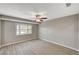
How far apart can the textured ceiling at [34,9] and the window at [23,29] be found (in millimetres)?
216

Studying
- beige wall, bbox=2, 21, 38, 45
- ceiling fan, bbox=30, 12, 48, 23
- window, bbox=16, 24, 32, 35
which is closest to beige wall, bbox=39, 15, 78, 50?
ceiling fan, bbox=30, 12, 48, 23

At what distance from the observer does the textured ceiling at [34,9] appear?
1659 millimetres

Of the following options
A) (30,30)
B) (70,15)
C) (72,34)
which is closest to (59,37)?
(72,34)

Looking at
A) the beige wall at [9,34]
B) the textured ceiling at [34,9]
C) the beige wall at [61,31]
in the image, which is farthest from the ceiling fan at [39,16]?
the beige wall at [9,34]

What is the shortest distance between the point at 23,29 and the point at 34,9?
0.50m

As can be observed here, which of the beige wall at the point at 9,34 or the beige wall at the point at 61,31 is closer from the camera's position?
the beige wall at the point at 9,34

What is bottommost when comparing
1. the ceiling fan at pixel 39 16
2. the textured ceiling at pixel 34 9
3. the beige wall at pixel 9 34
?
the beige wall at pixel 9 34

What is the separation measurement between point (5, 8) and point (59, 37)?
1.33m

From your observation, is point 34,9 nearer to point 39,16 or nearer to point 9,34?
point 39,16

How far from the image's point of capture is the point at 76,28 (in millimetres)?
1733

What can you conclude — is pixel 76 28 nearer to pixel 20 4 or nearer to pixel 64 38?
pixel 64 38

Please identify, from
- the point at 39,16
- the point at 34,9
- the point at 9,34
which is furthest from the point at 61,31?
the point at 9,34

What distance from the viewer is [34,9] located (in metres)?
1.70

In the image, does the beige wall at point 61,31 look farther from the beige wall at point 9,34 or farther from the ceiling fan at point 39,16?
the beige wall at point 9,34
